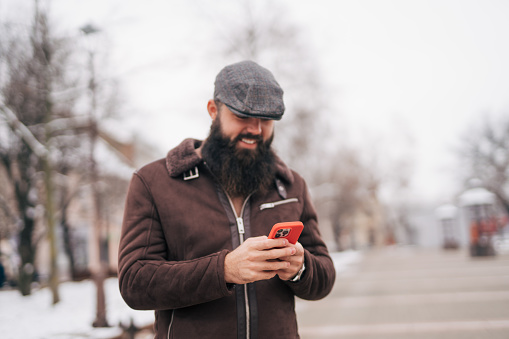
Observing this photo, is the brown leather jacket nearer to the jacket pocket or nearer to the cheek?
the jacket pocket

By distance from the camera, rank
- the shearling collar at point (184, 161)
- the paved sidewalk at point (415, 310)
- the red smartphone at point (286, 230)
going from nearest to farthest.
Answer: the red smartphone at point (286, 230), the shearling collar at point (184, 161), the paved sidewalk at point (415, 310)

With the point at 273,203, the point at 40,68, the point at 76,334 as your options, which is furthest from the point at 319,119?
the point at 273,203

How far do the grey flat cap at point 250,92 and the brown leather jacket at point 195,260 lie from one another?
0.31 m

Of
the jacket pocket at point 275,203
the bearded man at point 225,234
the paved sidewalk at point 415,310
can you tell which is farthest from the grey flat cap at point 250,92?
the paved sidewalk at point 415,310

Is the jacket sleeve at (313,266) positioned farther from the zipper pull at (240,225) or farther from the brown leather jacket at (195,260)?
the zipper pull at (240,225)

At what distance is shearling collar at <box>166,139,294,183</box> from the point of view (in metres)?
1.96

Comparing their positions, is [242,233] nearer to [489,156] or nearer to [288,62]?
[288,62]

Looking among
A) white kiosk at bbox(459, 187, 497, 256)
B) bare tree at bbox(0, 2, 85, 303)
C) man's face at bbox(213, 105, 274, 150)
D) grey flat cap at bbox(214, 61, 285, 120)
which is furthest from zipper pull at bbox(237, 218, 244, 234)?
white kiosk at bbox(459, 187, 497, 256)

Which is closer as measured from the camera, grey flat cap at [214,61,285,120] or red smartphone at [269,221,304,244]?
red smartphone at [269,221,304,244]

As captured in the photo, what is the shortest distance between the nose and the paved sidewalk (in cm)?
577

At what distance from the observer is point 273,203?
6.63ft

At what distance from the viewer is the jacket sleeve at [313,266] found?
188 cm

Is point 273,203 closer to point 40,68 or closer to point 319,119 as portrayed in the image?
point 40,68

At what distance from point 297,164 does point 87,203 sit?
35.5 ft
